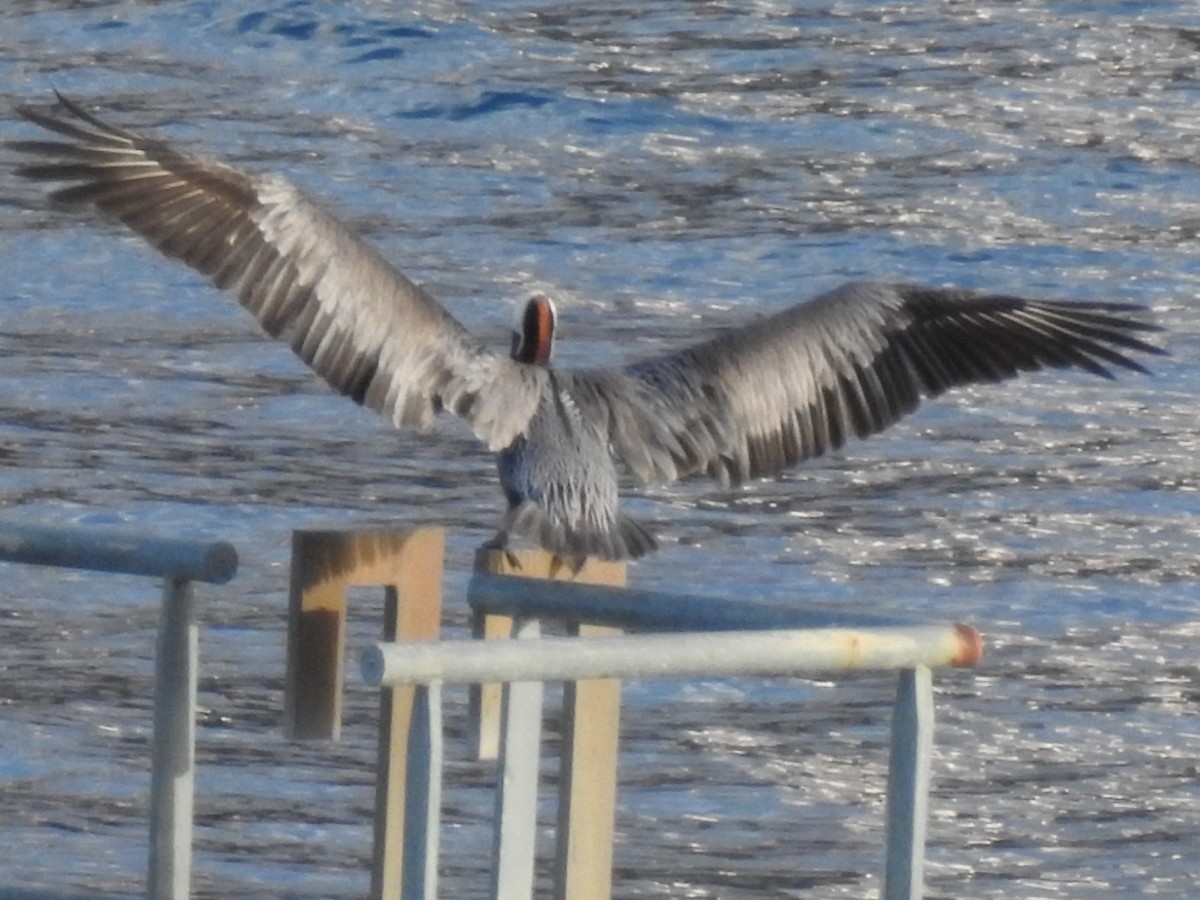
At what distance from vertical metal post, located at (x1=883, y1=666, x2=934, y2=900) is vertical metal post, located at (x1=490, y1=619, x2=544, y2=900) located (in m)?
0.48

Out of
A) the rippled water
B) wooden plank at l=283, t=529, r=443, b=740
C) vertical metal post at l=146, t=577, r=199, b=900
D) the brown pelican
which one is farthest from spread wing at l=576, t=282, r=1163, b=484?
vertical metal post at l=146, t=577, r=199, b=900

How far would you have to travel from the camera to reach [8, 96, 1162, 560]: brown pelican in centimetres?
581

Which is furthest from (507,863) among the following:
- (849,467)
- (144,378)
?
(144,378)

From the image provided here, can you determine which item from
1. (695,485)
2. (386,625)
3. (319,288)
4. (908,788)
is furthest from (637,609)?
(695,485)

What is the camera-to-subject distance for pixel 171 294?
14875mm

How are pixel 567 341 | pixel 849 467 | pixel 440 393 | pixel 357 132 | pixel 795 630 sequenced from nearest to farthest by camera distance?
pixel 795 630 → pixel 440 393 → pixel 849 467 → pixel 567 341 → pixel 357 132

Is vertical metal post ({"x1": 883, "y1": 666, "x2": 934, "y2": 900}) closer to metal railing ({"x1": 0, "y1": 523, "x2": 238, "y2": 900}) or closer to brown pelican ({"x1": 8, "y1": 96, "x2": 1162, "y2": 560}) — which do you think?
metal railing ({"x1": 0, "y1": 523, "x2": 238, "y2": 900})

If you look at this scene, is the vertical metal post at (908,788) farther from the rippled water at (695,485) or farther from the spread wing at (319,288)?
the rippled water at (695,485)

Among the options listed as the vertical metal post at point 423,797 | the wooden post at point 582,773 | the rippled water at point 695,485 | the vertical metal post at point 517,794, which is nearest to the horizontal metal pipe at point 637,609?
the vertical metal post at point 517,794

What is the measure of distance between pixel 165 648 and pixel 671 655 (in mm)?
1205

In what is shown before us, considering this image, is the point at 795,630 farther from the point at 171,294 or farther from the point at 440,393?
the point at 171,294

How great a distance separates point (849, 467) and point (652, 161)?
4826 mm

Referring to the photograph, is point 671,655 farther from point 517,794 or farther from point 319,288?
point 319,288

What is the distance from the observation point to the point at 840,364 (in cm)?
654
